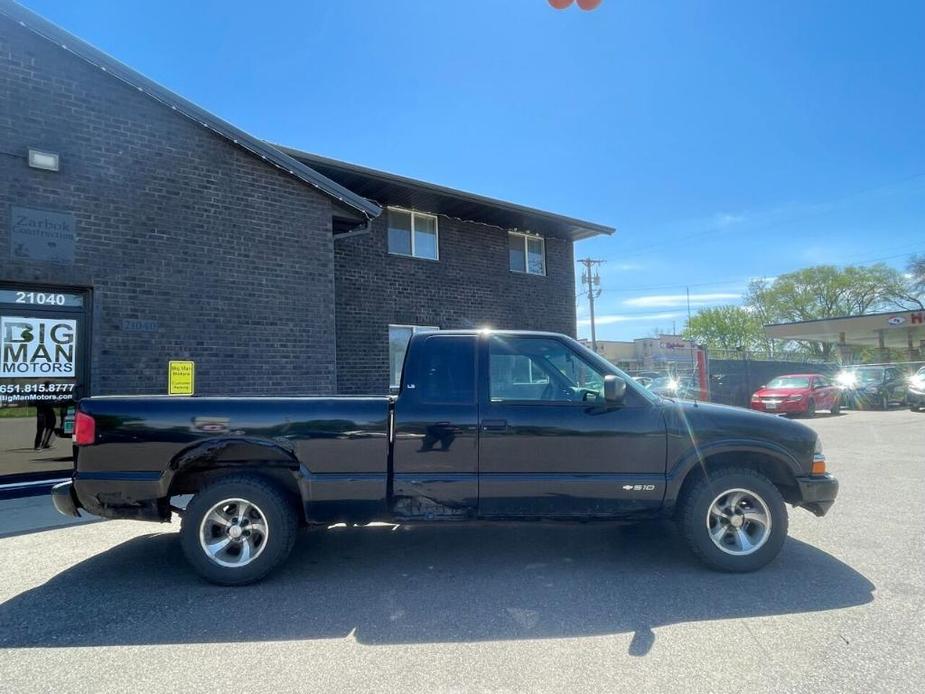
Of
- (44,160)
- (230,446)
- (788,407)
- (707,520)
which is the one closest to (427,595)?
(230,446)

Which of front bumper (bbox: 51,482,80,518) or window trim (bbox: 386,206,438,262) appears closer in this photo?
front bumper (bbox: 51,482,80,518)

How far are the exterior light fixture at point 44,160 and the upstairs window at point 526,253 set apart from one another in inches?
351

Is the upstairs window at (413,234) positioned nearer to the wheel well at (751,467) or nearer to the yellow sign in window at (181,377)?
the yellow sign in window at (181,377)

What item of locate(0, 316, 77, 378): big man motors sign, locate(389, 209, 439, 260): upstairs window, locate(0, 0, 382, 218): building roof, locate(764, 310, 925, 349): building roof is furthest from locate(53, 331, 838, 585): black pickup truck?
locate(764, 310, 925, 349): building roof

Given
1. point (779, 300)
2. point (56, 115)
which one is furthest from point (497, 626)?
point (779, 300)

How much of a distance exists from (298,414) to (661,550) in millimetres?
3145

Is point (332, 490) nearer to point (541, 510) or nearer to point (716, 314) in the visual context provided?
point (541, 510)

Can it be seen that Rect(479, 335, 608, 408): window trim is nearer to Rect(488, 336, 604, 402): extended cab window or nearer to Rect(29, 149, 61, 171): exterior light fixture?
Rect(488, 336, 604, 402): extended cab window

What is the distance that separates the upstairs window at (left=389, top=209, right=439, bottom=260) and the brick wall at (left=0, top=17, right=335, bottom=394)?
2.95 m

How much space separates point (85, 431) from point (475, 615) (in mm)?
3004

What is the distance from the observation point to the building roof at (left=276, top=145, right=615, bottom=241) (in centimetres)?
1028

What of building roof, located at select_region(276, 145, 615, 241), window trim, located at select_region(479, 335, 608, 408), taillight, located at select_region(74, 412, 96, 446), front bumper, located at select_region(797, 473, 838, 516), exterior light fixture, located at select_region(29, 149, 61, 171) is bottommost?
front bumper, located at select_region(797, 473, 838, 516)

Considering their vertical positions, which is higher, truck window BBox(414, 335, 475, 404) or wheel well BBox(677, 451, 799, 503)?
truck window BBox(414, 335, 475, 404)

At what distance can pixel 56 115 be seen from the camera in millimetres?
7070
